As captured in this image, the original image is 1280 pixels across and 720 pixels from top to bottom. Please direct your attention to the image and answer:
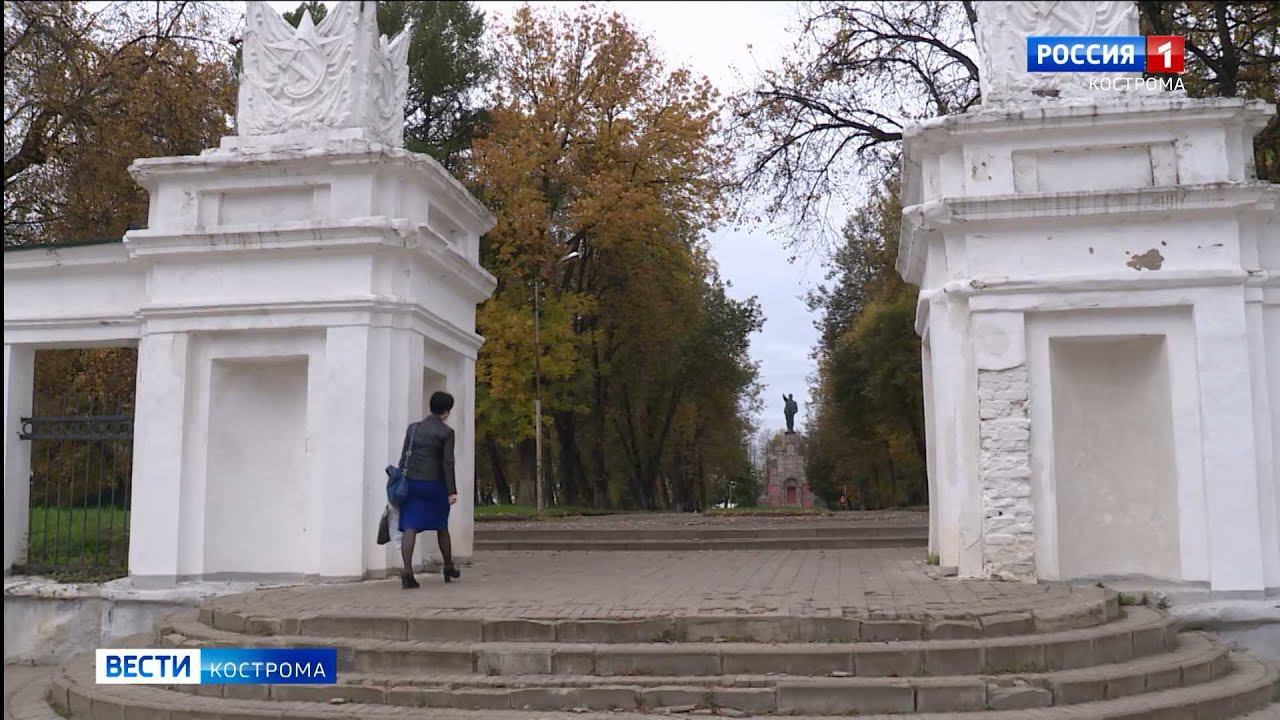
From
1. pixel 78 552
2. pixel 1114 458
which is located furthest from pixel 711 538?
pixel 78 552

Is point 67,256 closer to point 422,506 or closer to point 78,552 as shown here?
point 78,552

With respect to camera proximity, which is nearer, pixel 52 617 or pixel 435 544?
pixel 52 617

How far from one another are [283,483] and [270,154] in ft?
11.1

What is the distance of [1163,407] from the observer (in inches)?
392

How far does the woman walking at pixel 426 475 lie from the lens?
31.2ft

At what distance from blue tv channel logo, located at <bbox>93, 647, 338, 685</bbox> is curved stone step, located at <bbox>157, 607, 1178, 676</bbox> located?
0.15m

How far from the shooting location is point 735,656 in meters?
6.65

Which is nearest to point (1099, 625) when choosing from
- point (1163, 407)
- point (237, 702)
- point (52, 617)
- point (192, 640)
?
point (1163, 407)

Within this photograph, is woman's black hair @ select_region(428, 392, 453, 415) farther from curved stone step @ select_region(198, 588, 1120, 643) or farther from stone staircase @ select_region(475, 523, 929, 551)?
stone staircase @ select_region(475, 523, 929, 551)

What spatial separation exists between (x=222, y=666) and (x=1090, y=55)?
9.16m

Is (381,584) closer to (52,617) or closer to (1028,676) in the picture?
(52,617)

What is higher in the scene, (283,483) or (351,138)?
(351,138)

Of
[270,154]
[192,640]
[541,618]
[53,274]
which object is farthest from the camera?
[53,274]

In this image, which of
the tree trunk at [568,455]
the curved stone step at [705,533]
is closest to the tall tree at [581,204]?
the tree trunk at [568,455]
